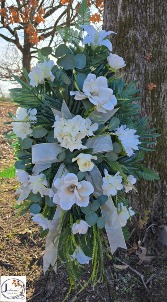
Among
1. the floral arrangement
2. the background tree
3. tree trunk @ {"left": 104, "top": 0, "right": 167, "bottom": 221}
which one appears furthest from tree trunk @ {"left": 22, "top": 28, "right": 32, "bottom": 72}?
the floral arrangement

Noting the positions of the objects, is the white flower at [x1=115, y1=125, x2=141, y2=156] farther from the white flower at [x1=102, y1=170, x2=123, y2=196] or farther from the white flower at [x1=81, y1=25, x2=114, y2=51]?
the white flower at [x1=81, y1=25, x2=114, y2=51]

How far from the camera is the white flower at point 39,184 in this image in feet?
4.91

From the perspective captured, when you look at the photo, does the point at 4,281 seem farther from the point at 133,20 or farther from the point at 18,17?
the point at 18,17

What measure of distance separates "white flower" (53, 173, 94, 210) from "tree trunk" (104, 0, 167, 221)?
95cm

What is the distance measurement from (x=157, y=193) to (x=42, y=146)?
1091mm

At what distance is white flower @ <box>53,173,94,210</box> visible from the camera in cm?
141

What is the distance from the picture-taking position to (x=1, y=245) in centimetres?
247

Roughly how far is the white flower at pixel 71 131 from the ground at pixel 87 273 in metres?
0.64

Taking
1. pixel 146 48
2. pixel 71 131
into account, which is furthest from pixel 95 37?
pixel 146 48

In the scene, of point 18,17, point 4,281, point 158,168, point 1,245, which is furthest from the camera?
point 18,17

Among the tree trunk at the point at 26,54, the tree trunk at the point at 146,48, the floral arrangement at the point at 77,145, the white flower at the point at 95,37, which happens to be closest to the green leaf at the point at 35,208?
the floral arrangement at the point at 77,145

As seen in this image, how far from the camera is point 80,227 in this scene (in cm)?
150

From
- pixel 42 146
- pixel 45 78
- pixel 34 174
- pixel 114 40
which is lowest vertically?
pixel 34 174

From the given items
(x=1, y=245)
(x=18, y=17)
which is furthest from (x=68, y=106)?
(x=18, y=17)
